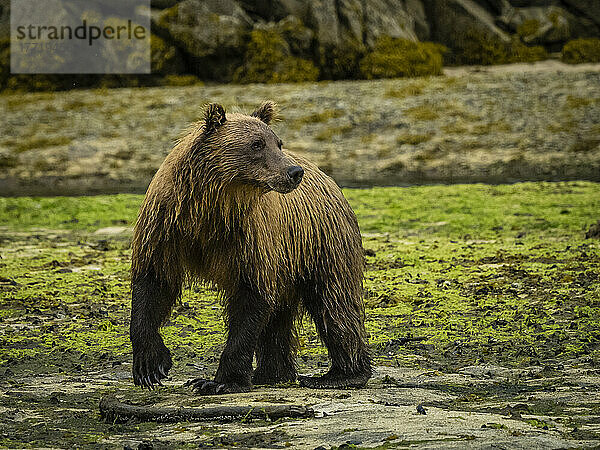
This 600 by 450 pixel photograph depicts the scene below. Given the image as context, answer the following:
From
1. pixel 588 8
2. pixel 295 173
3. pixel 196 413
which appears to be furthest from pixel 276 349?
pixel 588 8

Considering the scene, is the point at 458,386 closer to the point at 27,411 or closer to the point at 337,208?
the point at 337,208

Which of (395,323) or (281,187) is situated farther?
(395,323)

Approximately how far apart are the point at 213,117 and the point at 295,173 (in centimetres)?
69

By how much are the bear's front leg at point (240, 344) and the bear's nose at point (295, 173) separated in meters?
0.81

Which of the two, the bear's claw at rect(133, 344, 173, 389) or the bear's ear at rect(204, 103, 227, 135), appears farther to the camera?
the bear's claw at rect(133, 344, 173, 389)

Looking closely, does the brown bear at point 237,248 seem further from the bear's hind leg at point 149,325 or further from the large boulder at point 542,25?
the large boulder at point 542,25

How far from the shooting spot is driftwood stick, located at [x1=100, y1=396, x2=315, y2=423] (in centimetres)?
522

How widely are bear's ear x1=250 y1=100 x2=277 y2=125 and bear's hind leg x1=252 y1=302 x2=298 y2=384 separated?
4.57 ft

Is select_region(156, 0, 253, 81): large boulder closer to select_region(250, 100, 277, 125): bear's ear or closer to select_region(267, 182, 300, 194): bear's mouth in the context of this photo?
select_region(250, 100, 277, 125): bear's ear

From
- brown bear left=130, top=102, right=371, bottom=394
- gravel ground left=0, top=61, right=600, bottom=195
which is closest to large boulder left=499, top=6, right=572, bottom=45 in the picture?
gravel ground left=0, top=61, right=600, bottom=195

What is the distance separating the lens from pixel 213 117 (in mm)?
5863

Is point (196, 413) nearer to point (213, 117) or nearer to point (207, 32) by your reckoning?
point (213, 117)

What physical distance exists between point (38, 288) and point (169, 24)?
2206 cm

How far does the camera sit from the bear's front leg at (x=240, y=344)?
588 cm
